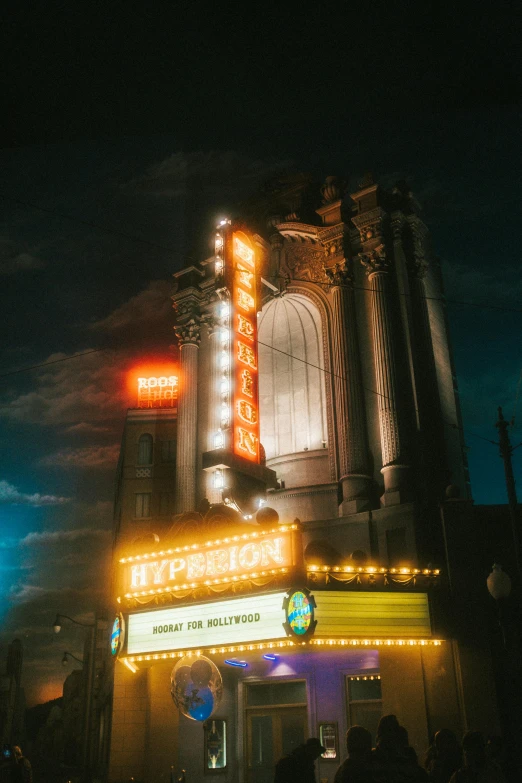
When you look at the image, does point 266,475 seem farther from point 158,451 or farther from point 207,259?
point 158,451

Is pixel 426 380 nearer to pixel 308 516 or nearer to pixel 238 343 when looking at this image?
pixel 308 516

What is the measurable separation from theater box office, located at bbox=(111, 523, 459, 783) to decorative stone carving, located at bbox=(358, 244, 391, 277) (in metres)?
10.2

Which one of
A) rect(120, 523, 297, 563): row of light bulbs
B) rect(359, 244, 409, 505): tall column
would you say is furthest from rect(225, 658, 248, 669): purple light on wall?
rect(359, 244, 409, 505): tall column

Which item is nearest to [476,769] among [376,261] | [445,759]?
[445,759]

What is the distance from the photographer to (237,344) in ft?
68.6

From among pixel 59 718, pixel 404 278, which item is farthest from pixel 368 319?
pixel 59 718

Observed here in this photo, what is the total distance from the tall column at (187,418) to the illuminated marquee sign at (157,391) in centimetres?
2106

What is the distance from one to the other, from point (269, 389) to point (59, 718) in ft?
232

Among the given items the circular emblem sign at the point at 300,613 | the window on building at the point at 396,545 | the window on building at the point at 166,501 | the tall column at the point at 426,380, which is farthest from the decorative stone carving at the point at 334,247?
the window on building at the point at 166,501

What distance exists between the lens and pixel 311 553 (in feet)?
55.1

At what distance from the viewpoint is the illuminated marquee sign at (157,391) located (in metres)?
47.1

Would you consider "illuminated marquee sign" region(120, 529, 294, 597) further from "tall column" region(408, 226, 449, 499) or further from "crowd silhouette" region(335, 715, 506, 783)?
"crowd silhouette" region(335, 715, 506, 783)

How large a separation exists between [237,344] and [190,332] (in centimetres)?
551

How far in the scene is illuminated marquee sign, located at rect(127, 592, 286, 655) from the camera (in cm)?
1527
